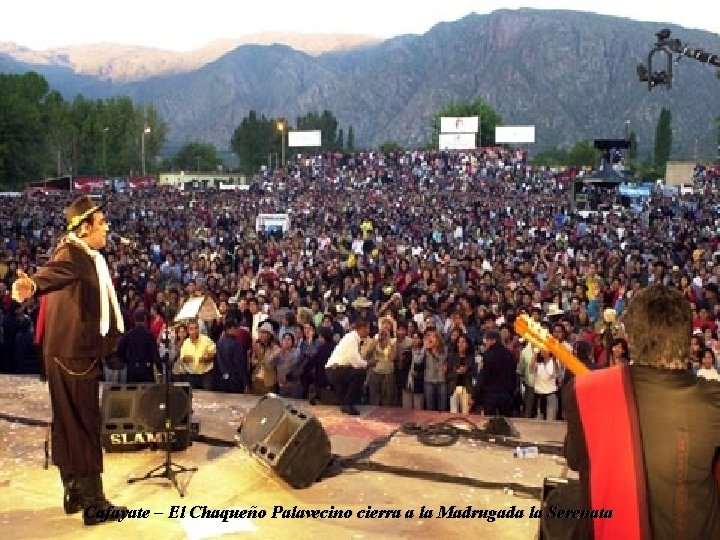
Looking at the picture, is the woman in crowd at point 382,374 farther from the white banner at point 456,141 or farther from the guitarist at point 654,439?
the white banner at point 456,141

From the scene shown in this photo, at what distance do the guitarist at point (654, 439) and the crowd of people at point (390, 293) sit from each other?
2.33ft

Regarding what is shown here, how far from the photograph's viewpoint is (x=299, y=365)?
28.1ft

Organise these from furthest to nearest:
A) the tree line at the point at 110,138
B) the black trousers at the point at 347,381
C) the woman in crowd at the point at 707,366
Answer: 1. the tree line at the point at 110,138
2. the black trousers at the point at 347,381
3. the woman in crowd at the point at 707,366

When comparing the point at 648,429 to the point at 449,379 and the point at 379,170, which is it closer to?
the point at 449,379

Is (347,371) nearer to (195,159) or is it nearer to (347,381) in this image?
(347,381)

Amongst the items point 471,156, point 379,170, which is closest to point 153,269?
point 379,170

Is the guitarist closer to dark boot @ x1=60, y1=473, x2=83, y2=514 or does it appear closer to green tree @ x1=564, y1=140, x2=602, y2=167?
dark boot @ x1=60, y1=473, x2=83, y2=514

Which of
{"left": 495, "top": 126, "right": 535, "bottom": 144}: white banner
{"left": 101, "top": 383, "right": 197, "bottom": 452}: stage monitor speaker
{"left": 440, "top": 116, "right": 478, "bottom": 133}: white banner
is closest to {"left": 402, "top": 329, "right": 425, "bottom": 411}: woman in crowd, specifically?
{"left": 101, "top": 383, "right": 197, "bottom": 452}: stage monitor speaker

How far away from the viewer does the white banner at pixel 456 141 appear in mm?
63906

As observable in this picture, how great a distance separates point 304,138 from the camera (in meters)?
76.3

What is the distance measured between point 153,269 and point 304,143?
6131cm

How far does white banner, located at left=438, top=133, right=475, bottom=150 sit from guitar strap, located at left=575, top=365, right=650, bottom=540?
2476 inches

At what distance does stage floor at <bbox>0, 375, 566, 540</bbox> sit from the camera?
185 inches

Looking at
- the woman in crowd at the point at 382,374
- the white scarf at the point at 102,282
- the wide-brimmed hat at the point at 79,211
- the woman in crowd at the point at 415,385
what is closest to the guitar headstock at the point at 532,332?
the white scarf at the point at 102,282
